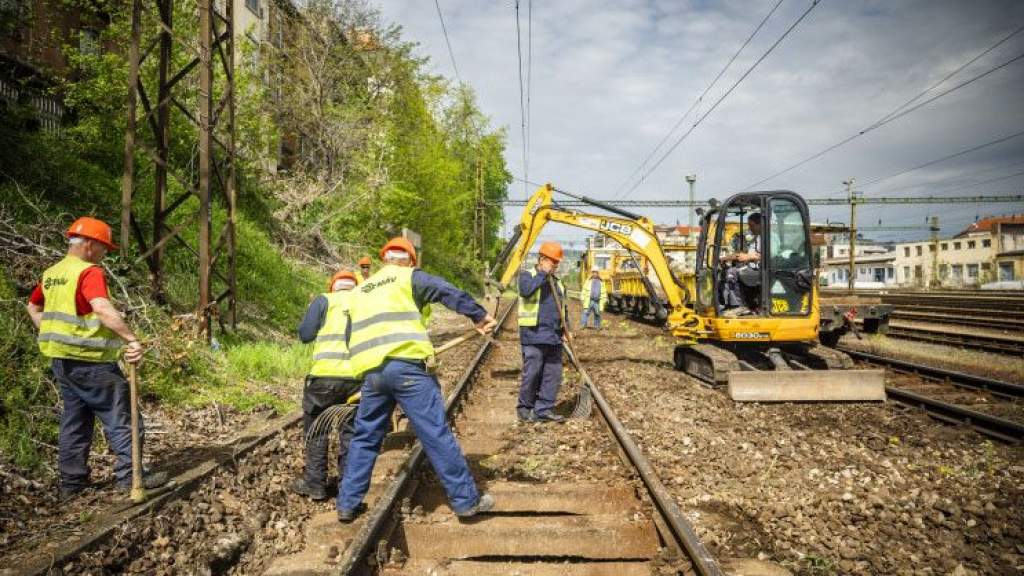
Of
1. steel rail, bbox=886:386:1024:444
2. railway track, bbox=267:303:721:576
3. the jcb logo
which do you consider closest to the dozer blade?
steel rail, bbox=886:386:1024:444

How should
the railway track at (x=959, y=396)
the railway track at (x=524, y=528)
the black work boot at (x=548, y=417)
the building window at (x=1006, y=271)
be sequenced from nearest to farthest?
the railway track at (x=524, y=528) < the railway track at (x=959, y=396) < the black work boot at (x=548, y=417) < the building window at (x=1006, y=271)

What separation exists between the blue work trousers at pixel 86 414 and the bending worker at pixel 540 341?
3.77 meters

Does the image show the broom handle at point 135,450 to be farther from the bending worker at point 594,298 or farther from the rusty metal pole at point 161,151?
the bending worker at point 594,298

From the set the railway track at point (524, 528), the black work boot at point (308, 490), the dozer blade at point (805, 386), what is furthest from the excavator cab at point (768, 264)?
the black work boot at point (308, 490)

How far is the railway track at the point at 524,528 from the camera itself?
3.49 meters

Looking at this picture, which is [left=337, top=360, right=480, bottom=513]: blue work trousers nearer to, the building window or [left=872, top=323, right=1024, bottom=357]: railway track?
[left=872, top=323, right=1024, bottom=357]: railway track

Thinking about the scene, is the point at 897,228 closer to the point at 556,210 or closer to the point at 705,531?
the point at 556,210

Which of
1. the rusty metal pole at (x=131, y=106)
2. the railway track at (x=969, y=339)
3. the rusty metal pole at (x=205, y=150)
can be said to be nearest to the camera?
the rusty metal pole at (x=131, y=106)

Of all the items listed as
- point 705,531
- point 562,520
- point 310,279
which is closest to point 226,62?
point 310,279

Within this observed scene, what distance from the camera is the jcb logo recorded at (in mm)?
10656

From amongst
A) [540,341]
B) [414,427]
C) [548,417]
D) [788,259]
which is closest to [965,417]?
[788,259]

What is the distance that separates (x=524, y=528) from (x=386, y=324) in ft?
5.26

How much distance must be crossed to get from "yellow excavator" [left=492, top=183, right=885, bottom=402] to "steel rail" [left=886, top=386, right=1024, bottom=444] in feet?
1.34

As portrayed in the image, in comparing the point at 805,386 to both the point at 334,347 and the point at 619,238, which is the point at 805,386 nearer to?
the point at 619,238
